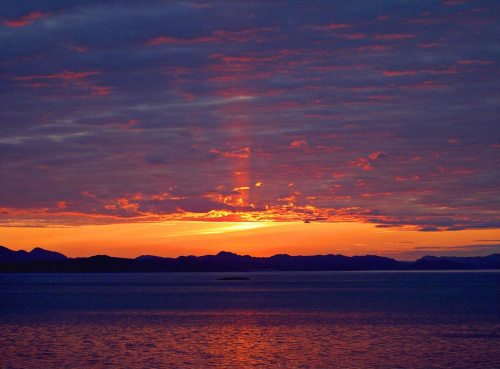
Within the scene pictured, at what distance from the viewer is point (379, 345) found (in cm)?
5225

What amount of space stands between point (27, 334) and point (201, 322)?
20871mm

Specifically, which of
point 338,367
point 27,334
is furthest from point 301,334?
point 27,334

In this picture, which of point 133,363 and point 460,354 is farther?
point 460,354

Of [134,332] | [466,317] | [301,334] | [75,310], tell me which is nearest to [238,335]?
[301,334]

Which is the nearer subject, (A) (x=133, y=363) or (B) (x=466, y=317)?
(A) (x=133, y=363)

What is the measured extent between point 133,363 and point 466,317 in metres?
49.6

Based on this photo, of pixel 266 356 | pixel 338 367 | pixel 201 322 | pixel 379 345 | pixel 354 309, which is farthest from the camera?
pixel 354 309

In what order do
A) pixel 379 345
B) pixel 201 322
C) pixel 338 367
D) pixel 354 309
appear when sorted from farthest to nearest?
pixel 354 309, pixel 201 322, pixel 379 345, pixel 338 367

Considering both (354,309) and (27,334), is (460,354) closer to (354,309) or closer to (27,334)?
(27,334)

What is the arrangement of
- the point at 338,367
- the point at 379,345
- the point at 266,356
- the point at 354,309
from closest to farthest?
the point at 338,367, the point at 266,356, the point at 379,345, the point at 354,309

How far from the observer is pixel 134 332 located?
62188mm

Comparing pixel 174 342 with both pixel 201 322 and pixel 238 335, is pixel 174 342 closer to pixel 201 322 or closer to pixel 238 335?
pixel 238 335

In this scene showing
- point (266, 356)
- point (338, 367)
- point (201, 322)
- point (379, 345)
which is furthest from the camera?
point (201, 322)

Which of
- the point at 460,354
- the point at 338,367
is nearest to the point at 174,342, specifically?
the point at 338,367
